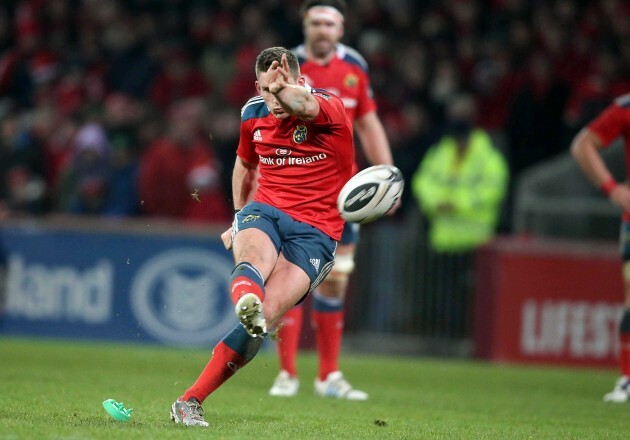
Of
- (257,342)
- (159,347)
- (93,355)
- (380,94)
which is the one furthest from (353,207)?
(380,94)

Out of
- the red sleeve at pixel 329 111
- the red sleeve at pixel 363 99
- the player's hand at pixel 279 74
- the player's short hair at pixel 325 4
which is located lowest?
the red sleeve at pixel 329 111

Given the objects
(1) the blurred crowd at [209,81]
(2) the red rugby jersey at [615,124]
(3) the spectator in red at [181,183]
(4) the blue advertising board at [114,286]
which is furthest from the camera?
(1) the blurred crowd at [209,81]

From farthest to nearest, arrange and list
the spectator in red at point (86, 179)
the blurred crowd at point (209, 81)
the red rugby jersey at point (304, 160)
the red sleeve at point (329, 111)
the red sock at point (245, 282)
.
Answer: the blurred crowd at point (209, 81) < the spectator in red at point (86, 179) < the red rugby jersey at point (304, 160) < the red sleeve at point (329, 111) < the red sock at point (245, 282)

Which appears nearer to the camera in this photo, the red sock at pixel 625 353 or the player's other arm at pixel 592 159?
the red sock at pixel 625 353

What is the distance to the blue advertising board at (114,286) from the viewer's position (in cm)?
1391

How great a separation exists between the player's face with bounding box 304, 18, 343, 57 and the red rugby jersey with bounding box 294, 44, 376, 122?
11 cm

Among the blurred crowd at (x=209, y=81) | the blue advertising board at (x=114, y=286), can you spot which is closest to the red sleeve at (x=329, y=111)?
the blue advertising board at (x=114, y=286)

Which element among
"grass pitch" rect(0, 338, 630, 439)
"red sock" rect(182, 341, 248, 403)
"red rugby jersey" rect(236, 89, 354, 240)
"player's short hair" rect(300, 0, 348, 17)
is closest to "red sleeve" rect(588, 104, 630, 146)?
"grass pitch" rect(0, 338, 630, 439)

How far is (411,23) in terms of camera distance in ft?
60.5

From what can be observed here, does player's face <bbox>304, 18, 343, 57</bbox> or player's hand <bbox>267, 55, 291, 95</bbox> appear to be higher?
player's face <bbox>304, 18, 343, 57</bbox>

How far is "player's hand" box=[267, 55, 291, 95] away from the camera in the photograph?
6785 mm

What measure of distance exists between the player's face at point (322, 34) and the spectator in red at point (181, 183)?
18.1 ft

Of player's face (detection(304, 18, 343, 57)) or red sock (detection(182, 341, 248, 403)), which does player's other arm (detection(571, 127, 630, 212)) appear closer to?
player's face (detection(304, 18, 343, 57))

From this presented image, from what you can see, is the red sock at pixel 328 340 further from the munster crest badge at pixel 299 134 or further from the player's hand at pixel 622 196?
the munster crest badge at pixel 299 134
